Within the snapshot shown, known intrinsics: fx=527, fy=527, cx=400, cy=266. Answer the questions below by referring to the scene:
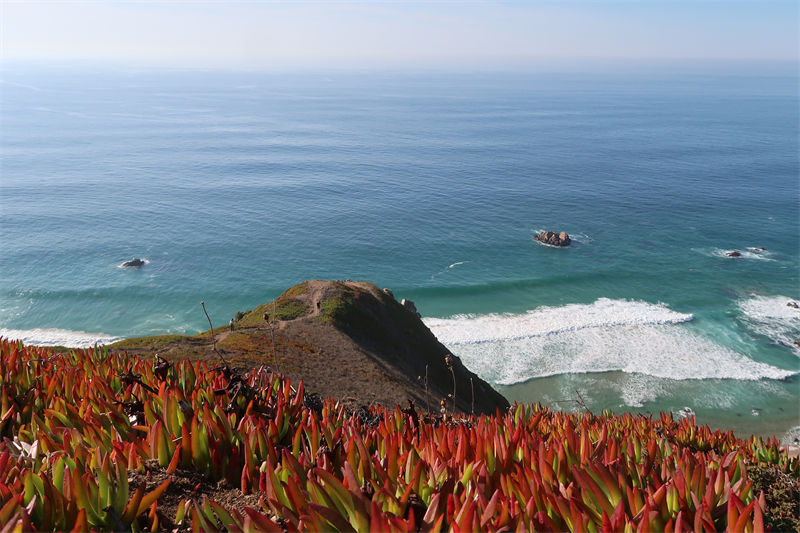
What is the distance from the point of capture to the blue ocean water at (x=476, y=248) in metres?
41.7

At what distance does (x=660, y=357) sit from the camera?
4184 centimetres

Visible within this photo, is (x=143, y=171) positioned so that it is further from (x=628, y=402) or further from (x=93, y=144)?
(x=628, y=402)

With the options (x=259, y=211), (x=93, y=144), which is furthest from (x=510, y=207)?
(x=93, y=144)

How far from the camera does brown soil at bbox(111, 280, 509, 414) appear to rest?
68.9 feet

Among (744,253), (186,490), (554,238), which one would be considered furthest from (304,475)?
(744,253)

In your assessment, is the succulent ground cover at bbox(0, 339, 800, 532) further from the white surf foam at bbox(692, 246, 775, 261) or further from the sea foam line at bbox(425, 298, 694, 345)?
the white surf foam at bbox(692, 246, 775, 261)

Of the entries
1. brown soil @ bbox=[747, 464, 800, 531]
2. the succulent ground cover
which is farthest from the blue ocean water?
the succulent ground cover

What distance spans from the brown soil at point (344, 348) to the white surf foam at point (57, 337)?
2261cm

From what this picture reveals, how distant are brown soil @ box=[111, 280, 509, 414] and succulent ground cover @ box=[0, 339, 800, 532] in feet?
38.2

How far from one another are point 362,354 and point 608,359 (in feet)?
79.2

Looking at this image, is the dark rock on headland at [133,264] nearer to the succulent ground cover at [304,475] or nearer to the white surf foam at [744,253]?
the succulent ground cover at [304,475]

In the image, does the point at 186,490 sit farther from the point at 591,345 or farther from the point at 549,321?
the point at 549,321

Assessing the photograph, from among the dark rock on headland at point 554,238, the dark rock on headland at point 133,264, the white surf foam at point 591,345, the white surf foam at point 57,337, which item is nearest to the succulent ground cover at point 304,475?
the white surf foam at point 591,345

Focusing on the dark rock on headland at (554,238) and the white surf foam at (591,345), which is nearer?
the white surf foam at (591,345)
